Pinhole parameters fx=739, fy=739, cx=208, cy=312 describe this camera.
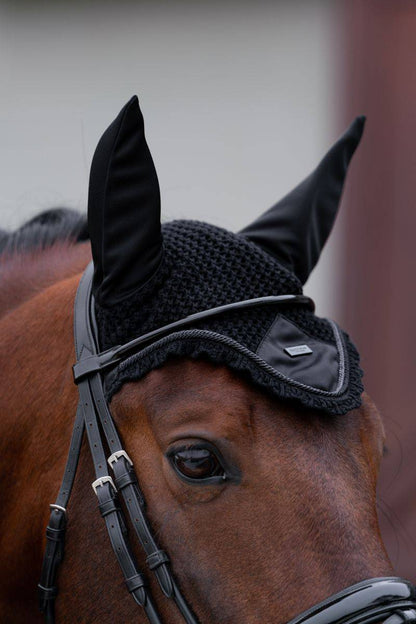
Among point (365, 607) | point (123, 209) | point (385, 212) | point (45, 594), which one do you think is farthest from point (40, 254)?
point (385, 212)

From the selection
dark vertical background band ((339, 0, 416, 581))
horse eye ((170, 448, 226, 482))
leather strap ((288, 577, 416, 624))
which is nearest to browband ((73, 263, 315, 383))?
horse eye ((170, 448, 226, 482))

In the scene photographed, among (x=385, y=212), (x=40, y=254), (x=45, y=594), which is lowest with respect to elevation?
(x=45, y=594)

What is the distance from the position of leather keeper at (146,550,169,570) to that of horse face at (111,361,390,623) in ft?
0.05

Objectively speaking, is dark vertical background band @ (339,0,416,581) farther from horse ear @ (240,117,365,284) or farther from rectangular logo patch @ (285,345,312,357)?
rectangular logo patch @ (285,345,312,357)

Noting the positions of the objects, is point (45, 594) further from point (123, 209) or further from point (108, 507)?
point (123, 209)

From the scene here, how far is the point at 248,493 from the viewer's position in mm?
1190

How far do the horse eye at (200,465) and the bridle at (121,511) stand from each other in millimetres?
108

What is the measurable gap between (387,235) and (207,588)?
7.91ft

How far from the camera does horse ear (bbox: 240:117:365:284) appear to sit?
5.47 feet

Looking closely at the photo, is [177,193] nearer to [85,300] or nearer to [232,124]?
[232,124]

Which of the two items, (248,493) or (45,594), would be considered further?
(45,594)

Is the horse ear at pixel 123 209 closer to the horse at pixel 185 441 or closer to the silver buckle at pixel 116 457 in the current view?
the horse at pixel 185 441

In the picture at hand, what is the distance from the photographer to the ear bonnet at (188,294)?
1276mm

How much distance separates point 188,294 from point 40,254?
0.61 m
